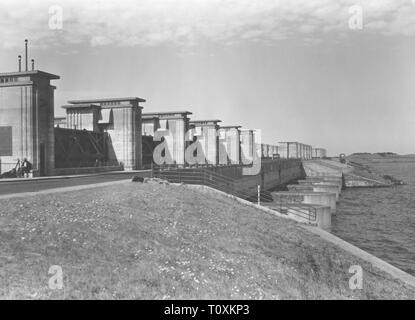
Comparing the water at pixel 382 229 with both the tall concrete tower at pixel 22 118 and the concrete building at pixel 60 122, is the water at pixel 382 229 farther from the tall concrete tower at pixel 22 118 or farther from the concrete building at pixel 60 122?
the concrete building at pixel 60 122

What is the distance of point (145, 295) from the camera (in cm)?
744

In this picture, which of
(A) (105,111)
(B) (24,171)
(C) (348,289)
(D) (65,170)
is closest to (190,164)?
(A) (105,111)

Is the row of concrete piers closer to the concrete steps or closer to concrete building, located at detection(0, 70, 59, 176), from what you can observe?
the concrete steps

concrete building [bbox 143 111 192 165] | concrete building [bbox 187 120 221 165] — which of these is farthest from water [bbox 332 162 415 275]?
concrete building [bbox 143 111 192 165]

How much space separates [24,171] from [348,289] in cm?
1919

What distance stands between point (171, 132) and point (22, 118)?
61.4 ft

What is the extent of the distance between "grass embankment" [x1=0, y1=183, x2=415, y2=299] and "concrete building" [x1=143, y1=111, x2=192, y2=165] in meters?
24.7

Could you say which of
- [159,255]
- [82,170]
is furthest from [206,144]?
[159,255]

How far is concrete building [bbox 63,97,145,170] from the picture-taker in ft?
105

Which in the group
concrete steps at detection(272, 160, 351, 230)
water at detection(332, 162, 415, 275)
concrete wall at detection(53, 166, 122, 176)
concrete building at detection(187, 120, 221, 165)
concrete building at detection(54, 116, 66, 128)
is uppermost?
concrete building at detection(54, 116, 66, 128)

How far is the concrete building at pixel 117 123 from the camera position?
32.0 metres

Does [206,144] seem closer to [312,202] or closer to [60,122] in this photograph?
[312,202]

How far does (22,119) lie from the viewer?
22891 millimetres
